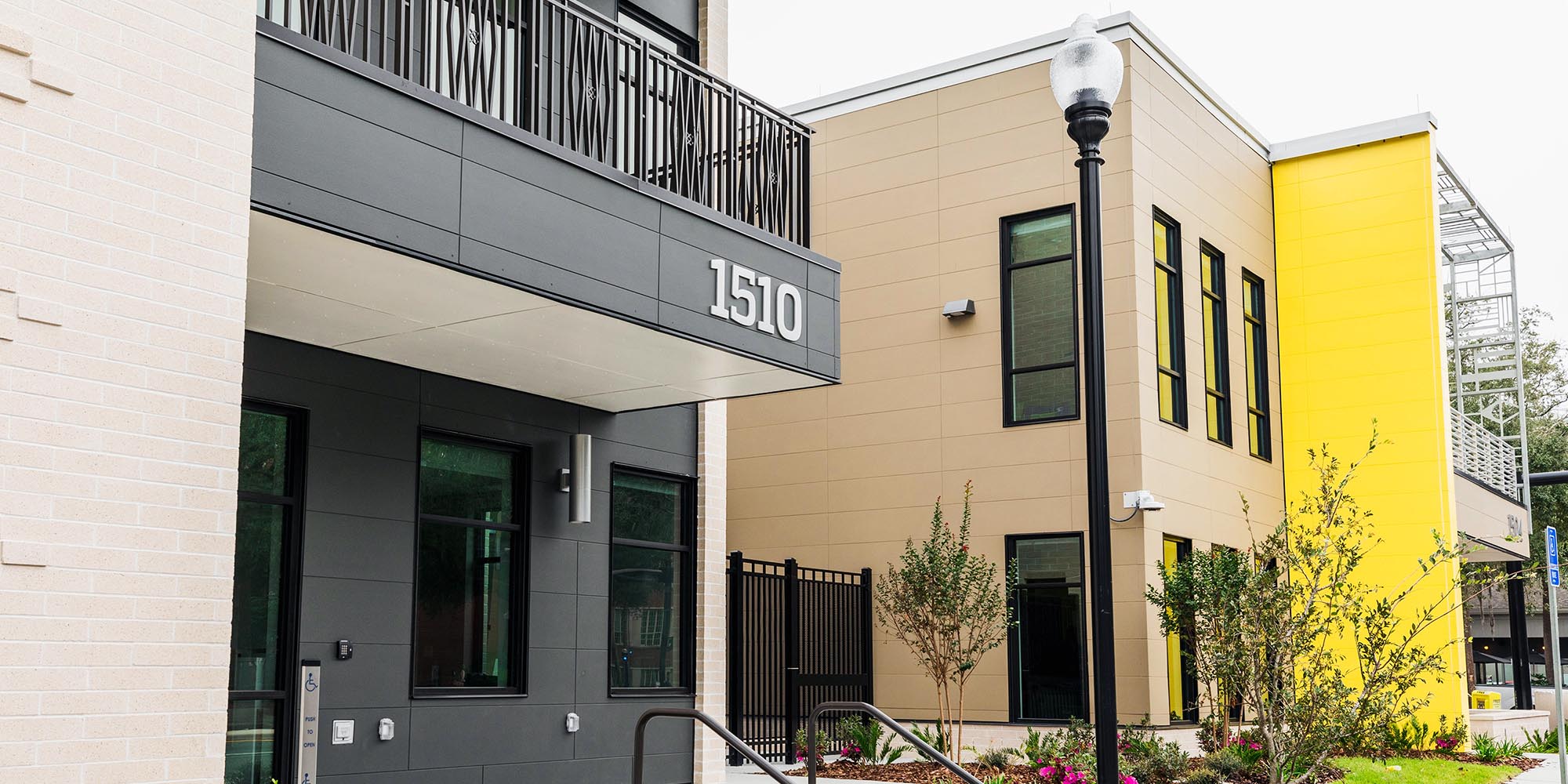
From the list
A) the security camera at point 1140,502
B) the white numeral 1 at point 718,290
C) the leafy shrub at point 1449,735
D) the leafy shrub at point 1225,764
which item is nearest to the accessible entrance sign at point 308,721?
the white numeral 1 at point 718,290

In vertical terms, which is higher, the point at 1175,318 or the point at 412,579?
the point at 1175,318

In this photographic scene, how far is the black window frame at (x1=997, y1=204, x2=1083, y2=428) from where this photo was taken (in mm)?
15477

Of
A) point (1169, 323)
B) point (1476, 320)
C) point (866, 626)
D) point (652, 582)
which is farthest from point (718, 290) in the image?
point (1476, 320)

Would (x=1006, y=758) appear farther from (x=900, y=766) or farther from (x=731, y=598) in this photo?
(x=731, y=598)

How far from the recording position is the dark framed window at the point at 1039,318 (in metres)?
15.6

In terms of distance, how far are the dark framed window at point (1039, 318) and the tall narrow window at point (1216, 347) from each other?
2724 millimetres

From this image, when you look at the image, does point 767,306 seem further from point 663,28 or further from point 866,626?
point 866,626

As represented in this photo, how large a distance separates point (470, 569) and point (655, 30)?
188 inches

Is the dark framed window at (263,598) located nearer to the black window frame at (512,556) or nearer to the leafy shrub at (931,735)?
the black window frame at (512,556)

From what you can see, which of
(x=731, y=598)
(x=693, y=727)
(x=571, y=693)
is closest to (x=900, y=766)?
(x=731, y=598)

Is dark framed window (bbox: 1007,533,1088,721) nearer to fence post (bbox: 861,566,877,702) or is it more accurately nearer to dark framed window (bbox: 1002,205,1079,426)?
dark framed window (bbox: 1002,205,1079,426)

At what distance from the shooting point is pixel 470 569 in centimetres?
938

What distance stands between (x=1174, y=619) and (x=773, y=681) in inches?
174

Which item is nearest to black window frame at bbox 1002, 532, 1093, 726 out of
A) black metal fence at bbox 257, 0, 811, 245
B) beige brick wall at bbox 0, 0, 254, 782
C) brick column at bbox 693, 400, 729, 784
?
brick column at bbox 693, 400, 729, 784
